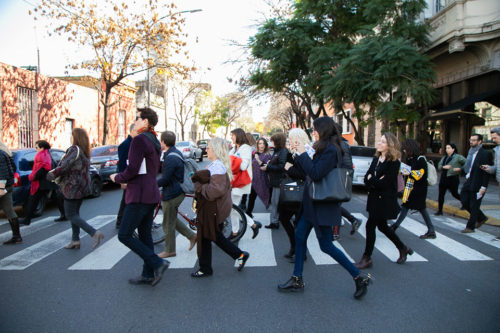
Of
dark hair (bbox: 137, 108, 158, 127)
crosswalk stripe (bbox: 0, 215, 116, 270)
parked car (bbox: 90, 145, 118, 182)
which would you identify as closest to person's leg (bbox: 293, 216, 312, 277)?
dark hair (bbox: 137, 108, 158, 127)

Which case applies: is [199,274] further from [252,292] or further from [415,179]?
[415,179]

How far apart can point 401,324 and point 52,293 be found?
3533 mm

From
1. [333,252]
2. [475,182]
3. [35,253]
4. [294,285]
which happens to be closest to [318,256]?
[294,285]

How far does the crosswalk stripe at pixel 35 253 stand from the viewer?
4.77m

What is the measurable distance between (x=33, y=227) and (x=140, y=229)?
4074 mm

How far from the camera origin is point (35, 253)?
5238 mm

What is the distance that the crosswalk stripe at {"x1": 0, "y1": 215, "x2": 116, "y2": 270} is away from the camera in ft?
15.7

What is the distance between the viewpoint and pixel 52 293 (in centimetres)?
385

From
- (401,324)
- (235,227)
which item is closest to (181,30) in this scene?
(235,227)

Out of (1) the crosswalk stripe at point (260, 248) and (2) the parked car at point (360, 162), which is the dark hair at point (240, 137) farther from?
(2) the parked car at point (360, 162)

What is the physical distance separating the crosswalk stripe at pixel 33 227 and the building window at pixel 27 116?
40.6ft

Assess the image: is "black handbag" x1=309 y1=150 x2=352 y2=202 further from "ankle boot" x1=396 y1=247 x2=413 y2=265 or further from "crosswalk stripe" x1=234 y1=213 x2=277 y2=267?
"ankle boot" x1=396 y1=247 x2=413 y2=265

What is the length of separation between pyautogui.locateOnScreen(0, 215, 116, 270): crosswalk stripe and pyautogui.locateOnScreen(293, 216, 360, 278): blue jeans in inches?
141

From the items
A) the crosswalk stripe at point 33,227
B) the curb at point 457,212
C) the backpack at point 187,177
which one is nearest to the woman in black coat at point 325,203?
the backpack at point 187,177
